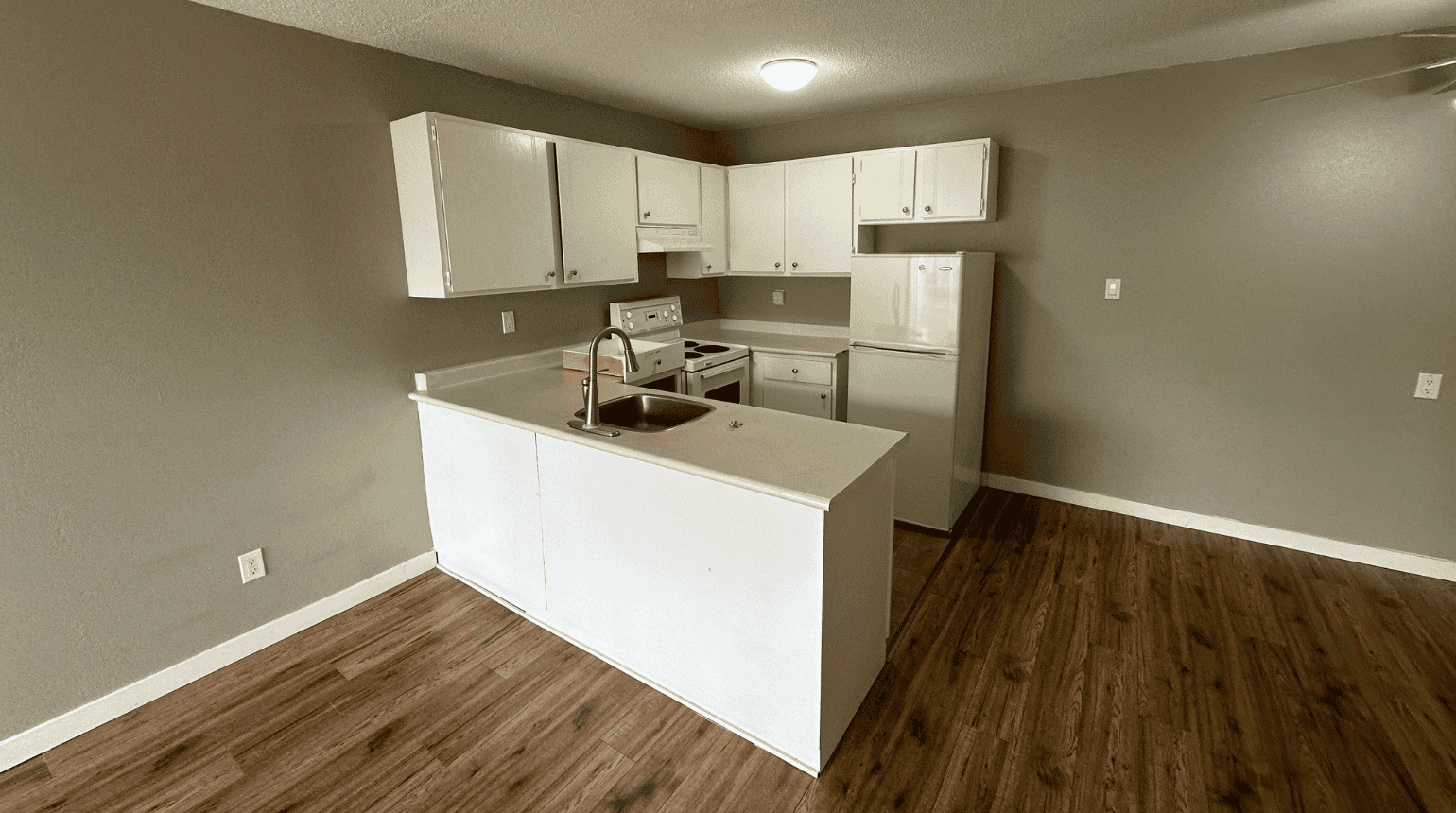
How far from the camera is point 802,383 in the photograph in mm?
3873

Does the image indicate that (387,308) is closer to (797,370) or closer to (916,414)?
(797,370)

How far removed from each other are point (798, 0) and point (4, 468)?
2.95m

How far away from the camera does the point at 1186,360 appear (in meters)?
3.35

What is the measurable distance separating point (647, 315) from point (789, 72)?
1689 mm

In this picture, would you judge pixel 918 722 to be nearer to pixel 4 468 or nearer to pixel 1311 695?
pixel 1311 695

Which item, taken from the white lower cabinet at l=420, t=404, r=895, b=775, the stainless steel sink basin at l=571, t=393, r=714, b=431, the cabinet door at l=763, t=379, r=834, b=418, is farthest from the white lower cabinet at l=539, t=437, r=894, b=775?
the cabinet door at l=763, t=379, r=834, b=418

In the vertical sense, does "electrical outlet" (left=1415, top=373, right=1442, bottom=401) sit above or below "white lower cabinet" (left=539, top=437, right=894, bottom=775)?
above

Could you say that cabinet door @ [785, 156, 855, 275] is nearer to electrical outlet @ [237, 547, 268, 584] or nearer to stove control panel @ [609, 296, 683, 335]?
stove control panel @ [609, 296, 683, 335]

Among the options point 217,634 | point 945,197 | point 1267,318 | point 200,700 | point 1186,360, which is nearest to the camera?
point 200,700

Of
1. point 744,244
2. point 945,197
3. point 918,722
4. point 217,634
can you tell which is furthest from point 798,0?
point 217,634

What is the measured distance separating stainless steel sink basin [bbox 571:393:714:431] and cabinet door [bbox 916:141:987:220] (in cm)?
196

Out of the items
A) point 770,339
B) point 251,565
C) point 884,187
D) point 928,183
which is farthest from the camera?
point 770,339

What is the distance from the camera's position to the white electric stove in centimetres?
357

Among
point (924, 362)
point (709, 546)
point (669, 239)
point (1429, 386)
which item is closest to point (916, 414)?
point (924, 362)
